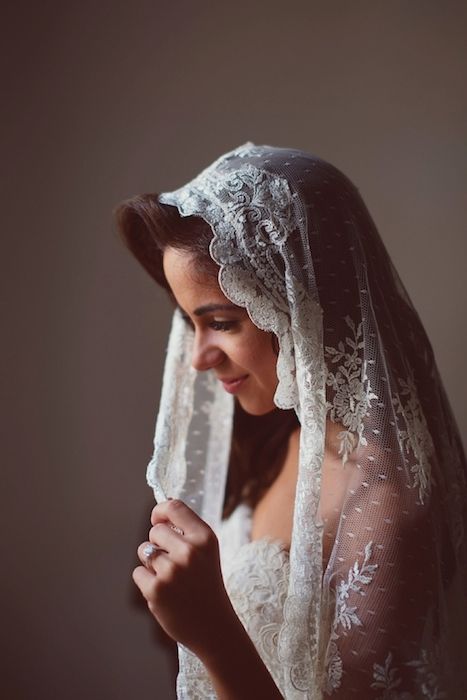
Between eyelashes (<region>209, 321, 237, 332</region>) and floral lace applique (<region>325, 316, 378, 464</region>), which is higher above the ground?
eyelashes (<region>209, 321, 237, 332</region>)

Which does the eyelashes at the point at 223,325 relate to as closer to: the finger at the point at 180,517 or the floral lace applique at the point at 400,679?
the finger at the point at 180,517

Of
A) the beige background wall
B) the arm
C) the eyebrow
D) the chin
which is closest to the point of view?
the arm

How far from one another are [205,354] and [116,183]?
26.9 inches

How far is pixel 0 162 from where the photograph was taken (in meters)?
1.64

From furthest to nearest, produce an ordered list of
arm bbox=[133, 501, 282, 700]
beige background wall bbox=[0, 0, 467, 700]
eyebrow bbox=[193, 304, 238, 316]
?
beige background wall bbox=[0, 0, 467, 700] → eyebrow bbox=[193, 304, 238, 316] → arm bbox=[133, 501, 282, 700]

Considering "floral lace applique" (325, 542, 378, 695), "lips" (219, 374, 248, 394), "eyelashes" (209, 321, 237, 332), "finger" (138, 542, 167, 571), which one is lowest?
"floral lace applique" (325, 542, 378, 695)

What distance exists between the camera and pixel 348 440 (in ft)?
3.51

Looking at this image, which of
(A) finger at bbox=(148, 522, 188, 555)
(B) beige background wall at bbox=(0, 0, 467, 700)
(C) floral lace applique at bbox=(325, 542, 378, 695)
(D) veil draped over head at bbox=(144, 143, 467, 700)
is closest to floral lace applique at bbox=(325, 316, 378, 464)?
(D) veil draped over head at bbox=(144, 143, 467, 700)

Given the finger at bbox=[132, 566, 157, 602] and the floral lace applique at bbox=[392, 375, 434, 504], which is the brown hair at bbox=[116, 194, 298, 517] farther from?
the finger at bbox=[132, 566, 157, 602]

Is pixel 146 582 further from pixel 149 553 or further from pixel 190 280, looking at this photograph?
pixel 190 280

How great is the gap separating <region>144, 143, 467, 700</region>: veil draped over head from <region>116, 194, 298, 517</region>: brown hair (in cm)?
5

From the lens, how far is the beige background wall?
5.39 feet

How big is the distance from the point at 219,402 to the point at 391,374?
0.54m

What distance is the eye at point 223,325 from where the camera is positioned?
3.93ft
